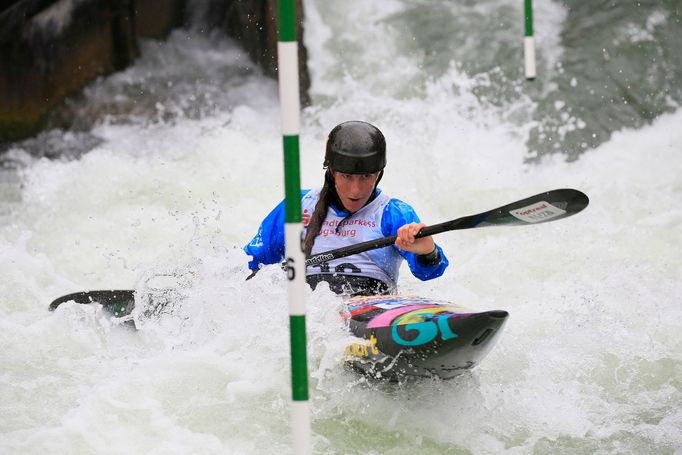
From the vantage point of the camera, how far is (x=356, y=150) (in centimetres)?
402

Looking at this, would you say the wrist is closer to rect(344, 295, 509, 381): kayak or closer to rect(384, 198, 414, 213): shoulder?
rect(344, 295, 509, 381): kayak

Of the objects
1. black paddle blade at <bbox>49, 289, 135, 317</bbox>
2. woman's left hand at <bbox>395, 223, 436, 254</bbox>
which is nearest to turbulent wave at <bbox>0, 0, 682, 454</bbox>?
black paddle blade at <bbox>49, 289, 135, 317</bbox>

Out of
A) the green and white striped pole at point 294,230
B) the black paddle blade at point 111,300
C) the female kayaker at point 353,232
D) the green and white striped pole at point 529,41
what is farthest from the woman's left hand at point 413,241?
the green and white striped pole at point 529,41

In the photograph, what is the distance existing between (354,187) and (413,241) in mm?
392

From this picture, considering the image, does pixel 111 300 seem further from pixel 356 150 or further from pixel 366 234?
pixel 356 150

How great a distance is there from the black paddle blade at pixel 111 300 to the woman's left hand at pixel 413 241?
1.57m

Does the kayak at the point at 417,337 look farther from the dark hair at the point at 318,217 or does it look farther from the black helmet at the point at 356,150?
the black helmet at the point at 356,150

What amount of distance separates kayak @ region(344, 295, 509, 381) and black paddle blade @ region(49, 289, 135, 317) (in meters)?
1.43

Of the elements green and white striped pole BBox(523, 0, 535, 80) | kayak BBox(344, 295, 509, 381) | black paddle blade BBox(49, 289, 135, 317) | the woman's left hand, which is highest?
green and white striped pole BBox(523, 0, 535, 80)

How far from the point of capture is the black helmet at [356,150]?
4.03m

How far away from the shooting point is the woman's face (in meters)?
4.11

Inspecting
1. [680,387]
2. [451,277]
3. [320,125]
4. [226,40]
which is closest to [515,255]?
[451,277]

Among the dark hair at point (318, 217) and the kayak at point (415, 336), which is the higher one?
the dark hair at point (318, 217)

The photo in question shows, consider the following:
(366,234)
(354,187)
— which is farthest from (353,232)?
(354,187)
